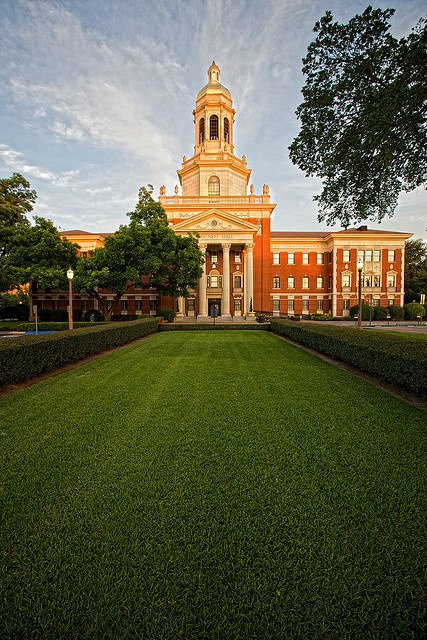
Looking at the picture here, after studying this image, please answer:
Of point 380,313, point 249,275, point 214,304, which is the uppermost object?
point 249,275

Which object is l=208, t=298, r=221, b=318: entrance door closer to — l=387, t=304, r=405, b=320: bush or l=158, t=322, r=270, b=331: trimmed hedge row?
l=158, t=322, r=270, b=331: trimmed hedge row

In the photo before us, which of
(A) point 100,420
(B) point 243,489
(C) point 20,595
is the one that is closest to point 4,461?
(A) point 100,420

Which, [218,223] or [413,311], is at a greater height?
[218,223]

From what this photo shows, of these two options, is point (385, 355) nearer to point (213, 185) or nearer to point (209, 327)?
point (209, 327)

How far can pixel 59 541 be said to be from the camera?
250 centimetres

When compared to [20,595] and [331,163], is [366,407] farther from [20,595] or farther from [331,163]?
[331,163]

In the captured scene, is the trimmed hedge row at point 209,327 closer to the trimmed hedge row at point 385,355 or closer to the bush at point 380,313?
the trimmed hedge row at point 385,355

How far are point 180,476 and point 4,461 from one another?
241 cm

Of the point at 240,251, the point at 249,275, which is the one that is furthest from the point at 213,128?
the point at 249,275

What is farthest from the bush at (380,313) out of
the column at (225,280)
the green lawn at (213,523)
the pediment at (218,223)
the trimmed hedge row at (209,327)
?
the green lawn at (213,523)

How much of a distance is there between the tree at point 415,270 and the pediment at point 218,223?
3496 centimetres

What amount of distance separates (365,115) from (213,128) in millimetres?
46550

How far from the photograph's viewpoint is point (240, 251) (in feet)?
144

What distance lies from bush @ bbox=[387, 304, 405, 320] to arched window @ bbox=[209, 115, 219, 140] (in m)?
39.1
